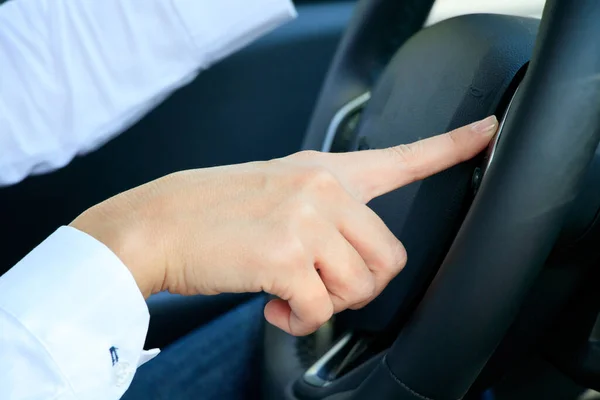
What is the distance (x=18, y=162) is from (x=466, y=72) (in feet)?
1.92

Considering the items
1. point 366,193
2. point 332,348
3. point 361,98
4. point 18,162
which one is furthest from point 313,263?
point 18,162

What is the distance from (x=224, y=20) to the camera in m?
1.02

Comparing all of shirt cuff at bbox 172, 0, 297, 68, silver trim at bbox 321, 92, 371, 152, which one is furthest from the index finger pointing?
shirt cuff at bbox 172, 0, 297, 68

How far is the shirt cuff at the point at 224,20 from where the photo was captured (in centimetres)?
99

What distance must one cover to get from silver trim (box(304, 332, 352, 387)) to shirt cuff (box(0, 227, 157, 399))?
0.18 metres

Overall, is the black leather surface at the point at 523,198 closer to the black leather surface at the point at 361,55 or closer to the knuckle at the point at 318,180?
the knuckle at the point at 318,180

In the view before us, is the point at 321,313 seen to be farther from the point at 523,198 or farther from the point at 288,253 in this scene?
the point at 523,198

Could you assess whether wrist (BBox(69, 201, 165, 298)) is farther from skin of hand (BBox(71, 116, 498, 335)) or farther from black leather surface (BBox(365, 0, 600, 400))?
black leather surface (BBox(365, 0, 600, 400))

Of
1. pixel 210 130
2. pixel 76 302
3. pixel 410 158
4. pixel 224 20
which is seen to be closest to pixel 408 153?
pixel 410 158

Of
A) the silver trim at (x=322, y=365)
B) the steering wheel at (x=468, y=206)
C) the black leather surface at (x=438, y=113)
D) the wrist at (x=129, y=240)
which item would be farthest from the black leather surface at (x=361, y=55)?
the wrist at (x=129, y=240)

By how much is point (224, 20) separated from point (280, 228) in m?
0.60

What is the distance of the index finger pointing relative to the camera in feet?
1.64

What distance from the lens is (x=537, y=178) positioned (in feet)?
1.39

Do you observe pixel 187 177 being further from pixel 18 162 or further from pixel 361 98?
pixel 18 162
